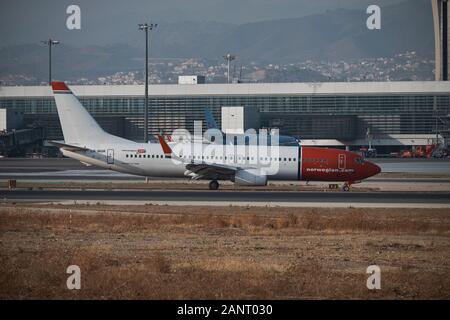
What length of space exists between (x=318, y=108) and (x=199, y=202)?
91539mm

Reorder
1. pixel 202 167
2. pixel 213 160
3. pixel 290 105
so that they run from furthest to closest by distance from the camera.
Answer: pixel 290 105 < pixel 213 160 < pixel 202 167

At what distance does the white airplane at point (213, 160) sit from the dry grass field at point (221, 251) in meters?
14.7

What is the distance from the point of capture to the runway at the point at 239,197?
163ft

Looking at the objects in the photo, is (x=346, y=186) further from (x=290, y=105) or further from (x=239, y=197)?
(x=290, y=105)

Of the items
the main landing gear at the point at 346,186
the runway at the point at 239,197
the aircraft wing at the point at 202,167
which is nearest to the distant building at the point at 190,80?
the aircraft wing at the point at 202,167

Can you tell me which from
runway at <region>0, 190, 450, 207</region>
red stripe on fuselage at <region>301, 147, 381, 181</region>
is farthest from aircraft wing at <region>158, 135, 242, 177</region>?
red stripe on fuselage at <region>301, 147, 381, 181</region>

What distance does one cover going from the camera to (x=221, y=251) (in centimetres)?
2941

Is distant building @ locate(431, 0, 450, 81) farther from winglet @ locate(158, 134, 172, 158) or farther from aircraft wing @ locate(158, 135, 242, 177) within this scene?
winglet @ locate(158, 134, 172, 158)

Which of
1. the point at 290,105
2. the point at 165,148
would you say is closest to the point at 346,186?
the point at 165,148

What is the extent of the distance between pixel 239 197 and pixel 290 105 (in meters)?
87.6

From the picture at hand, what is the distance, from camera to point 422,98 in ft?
454
